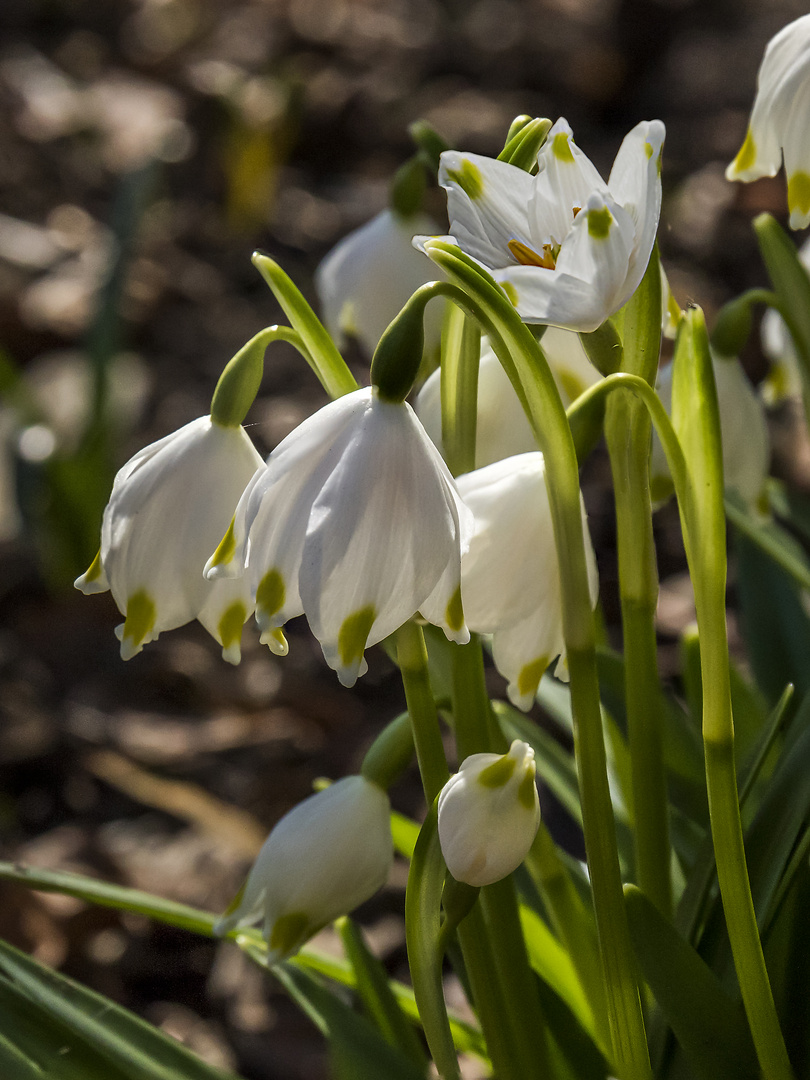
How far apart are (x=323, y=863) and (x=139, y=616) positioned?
205mm

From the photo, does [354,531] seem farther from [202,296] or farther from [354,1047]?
[202,296]

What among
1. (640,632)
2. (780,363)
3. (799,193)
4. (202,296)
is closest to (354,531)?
(640,632)

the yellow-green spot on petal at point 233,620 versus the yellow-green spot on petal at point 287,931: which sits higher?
Answer: the yellow-green spot on petal at point 233,620

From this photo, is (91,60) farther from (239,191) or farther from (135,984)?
(135,984)

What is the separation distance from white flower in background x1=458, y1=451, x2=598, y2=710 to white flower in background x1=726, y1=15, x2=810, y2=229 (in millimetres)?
249

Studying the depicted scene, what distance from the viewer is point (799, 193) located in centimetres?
67

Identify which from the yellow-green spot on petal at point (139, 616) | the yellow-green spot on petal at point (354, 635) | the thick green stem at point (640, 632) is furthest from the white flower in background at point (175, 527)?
the thick green stem at point (640, 632)

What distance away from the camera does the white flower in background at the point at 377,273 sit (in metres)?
0.86

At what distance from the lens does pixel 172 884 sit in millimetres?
1409

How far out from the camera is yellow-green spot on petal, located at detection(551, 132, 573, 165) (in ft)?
1.80

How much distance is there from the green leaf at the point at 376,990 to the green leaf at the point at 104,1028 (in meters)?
0.14

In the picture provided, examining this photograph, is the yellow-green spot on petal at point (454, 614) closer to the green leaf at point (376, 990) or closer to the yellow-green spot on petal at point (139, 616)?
the yellow-green spot on petal at point (139, 616)

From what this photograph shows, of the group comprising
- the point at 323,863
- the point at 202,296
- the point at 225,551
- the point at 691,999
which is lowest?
the point at 691,999

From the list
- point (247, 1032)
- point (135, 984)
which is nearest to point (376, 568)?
Result: point (247, 1032)
